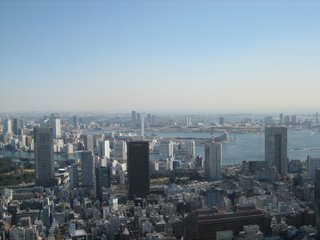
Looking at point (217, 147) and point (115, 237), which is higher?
point (217, 147)

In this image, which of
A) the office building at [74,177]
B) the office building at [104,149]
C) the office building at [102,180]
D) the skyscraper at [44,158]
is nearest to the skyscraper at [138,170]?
the office building at [102,180]

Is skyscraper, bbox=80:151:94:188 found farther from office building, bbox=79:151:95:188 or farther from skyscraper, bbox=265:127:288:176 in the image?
skyscraper, bbox=265:127:288:176

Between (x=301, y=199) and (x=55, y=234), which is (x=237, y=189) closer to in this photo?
(x=301, y=199)

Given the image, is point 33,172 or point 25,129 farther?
point 25,129

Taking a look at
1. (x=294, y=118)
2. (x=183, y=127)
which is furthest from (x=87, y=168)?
(x=183, y=127)

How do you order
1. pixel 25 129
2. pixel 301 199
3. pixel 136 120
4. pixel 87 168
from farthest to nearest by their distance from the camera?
pixel 136 120 < pixel 25 129 < pixel 87 168 < pixel 301 199

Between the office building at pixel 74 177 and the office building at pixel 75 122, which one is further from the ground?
the office building at pixel 75 122

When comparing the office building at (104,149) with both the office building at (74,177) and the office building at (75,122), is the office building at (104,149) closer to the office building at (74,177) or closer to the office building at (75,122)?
the office building at (74,177)

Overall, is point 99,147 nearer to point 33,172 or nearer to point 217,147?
point 33,172

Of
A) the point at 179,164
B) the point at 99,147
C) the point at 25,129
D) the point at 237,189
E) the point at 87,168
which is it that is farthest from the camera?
the point at 25,129
